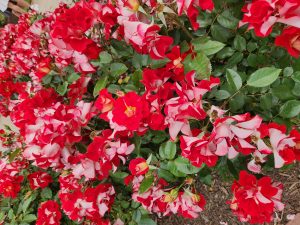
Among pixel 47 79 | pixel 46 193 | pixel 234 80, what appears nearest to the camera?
pixel 234 80

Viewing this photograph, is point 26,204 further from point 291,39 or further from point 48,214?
point 291,39

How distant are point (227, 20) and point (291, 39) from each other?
0.25 meters

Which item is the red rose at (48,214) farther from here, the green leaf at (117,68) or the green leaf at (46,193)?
the green leaf at (117,68)

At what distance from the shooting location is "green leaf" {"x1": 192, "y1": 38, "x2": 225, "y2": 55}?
0.94 meters

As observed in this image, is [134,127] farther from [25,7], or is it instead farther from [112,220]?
[25,7]

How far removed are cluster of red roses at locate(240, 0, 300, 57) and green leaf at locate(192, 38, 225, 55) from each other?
0.53 feet

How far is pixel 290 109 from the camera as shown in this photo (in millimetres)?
955

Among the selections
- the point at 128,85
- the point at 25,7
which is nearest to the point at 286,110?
the point at 128,85

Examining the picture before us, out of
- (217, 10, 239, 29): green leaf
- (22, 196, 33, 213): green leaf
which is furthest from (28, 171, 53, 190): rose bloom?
(217, 10, 239, 29): green leaf

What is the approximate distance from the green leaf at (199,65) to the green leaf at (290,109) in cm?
23

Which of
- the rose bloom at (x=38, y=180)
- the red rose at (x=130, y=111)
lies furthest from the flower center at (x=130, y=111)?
the rose bloom at (x=38, y=180)

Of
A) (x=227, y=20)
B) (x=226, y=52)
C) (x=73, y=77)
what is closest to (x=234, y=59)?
(x=226, y=52)

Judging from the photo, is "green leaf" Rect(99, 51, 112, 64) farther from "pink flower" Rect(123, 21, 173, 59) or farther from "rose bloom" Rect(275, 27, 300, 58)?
"rose bloom" Rect(275, 27, 300, 58)

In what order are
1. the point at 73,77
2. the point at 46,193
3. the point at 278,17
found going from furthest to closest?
the point at 46,193
the point at 73,77
the point at 278,17
